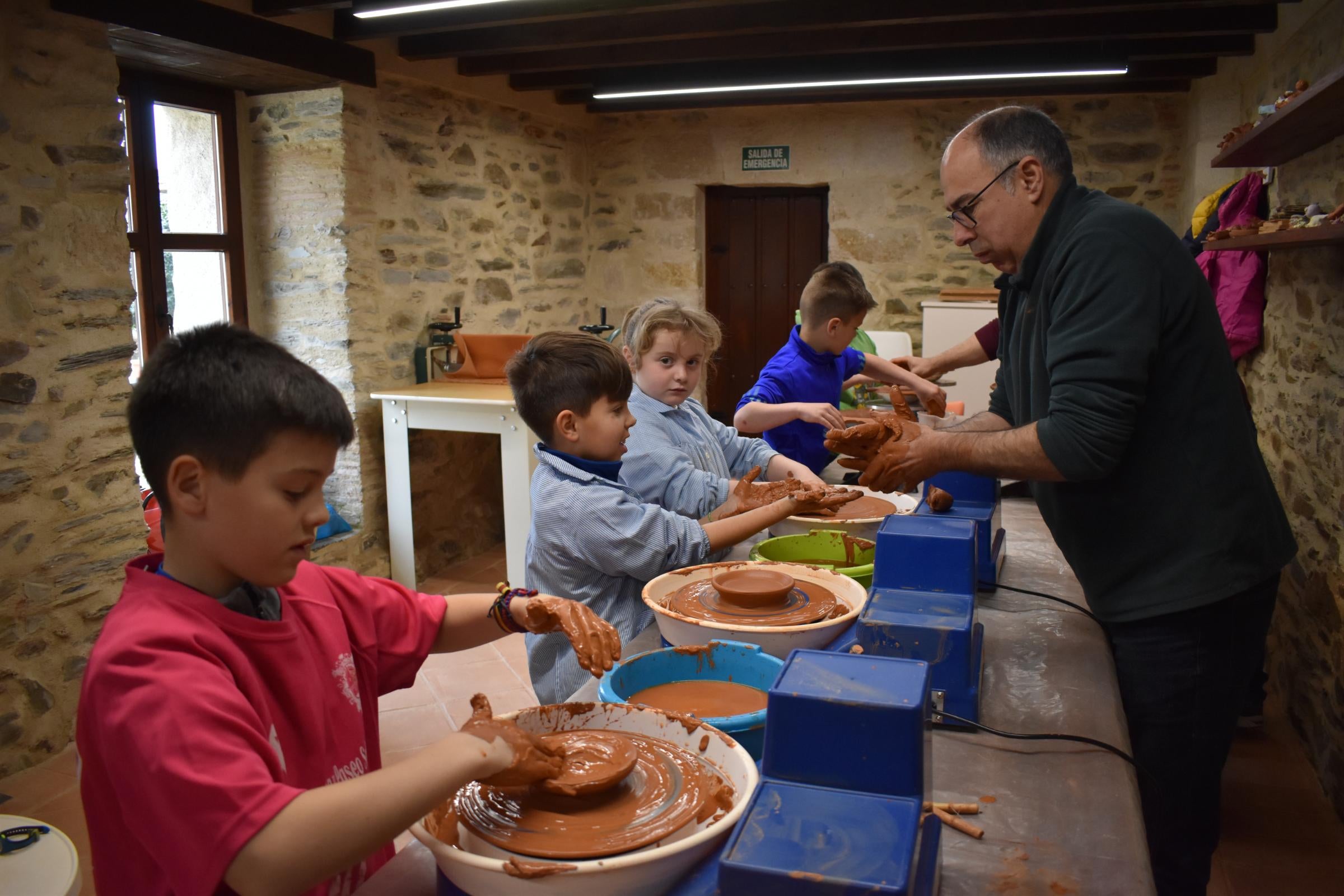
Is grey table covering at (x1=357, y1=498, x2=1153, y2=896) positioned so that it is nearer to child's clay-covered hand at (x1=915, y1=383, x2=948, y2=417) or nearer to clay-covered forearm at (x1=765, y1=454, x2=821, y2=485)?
clay-covered forearm at (x1=765, y1=454, x2=821, y2=485)

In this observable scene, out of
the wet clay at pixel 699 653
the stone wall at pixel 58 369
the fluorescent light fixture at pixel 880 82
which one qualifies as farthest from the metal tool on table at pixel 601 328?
the wet clay at pixel 699 653

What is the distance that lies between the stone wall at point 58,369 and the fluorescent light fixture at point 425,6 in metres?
1.09

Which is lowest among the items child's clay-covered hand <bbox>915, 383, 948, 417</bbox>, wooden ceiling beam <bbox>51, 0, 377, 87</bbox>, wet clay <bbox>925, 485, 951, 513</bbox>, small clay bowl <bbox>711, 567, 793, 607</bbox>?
small clay bowl <bbox>711, 567, 793, 607</bbox>

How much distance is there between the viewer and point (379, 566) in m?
5.44

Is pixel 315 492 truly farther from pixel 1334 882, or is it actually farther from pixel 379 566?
pixel 379 566

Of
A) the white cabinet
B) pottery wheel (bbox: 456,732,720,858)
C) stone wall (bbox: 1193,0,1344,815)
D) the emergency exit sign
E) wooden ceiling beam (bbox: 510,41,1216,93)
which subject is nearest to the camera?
pottery wheel (bbox: 456,732,720,858)

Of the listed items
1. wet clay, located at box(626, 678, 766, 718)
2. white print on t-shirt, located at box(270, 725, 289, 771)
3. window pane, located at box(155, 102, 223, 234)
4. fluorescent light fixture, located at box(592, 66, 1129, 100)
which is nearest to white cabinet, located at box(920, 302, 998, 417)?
fluorescent light fixture, located at box(592, 66, 1129, 100)

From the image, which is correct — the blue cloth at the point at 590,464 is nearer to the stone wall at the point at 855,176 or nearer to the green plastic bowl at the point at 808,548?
the green plastic bowl at the point at 808,548

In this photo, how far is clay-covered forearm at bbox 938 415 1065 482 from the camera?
187cm

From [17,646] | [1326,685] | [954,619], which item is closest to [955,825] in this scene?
[954,619]

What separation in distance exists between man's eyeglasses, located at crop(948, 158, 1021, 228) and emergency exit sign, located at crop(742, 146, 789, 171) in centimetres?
497

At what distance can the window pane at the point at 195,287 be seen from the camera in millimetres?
4633

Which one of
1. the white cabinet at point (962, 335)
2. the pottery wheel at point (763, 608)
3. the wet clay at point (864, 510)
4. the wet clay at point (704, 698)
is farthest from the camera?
the white cabinet at point (962, 335)

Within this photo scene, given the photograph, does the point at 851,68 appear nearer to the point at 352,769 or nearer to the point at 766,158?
the point at 766,158
